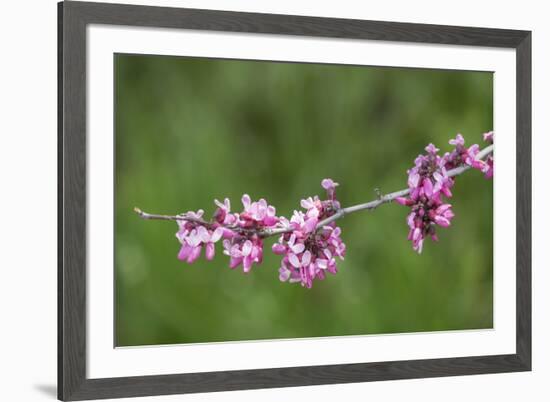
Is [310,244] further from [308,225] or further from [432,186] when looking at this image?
[432,186]

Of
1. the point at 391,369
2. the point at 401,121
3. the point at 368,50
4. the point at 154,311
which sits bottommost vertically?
the point at 391,369

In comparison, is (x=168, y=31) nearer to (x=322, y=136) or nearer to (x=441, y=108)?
(x=322, y=136)

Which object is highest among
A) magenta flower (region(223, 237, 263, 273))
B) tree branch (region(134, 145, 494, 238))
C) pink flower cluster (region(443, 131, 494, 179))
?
pink flower cluster (region(443, 131, 494, 179))

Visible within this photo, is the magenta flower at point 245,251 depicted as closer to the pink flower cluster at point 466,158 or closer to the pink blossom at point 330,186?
the pink blossom at point 330,186

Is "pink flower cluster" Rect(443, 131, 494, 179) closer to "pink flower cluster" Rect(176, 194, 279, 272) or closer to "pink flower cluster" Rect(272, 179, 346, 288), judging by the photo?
"pink flower cluster" Rect(272, 179, 346, 288)

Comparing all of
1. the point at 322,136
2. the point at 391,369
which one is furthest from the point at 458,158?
the point at 391,369

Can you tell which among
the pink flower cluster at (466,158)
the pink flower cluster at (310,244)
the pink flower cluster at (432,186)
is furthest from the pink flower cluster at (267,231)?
the pink flower cluster at (466,158)

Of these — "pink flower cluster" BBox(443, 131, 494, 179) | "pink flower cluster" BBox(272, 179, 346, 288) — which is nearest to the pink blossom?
"pink flower cluster" BBox(272, 179, 346, 288)

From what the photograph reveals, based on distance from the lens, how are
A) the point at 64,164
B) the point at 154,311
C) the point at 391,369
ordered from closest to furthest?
A: the point at 64,164, the point at 154,311, the point at 391,369
